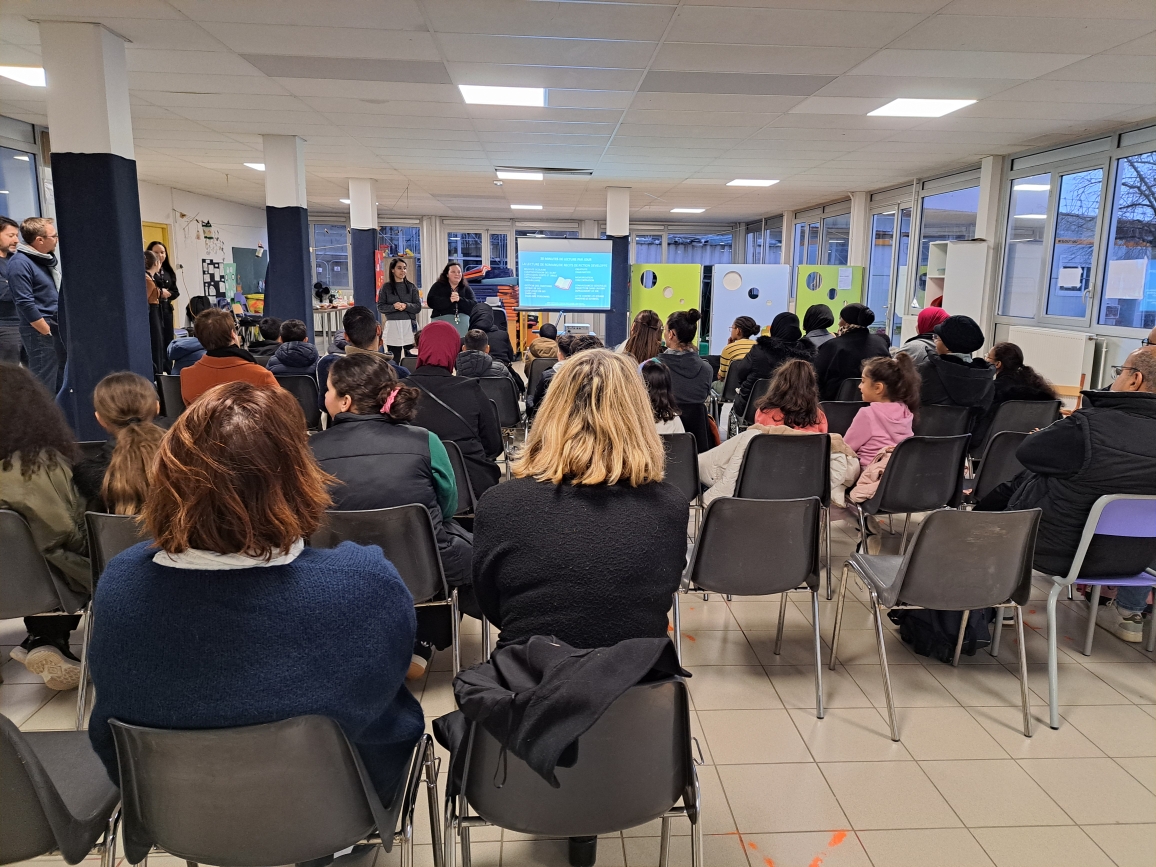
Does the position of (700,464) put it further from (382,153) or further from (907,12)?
(382,153)

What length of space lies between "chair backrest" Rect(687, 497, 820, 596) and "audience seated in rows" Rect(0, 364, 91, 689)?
2.06 meters

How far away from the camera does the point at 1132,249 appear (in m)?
5.88

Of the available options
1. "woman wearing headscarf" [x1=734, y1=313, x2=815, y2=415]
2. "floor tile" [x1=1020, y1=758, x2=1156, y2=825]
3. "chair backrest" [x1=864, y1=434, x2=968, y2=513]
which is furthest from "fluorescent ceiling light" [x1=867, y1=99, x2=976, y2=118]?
"floor tile" [x1=1020, y1=758, x2=1156, y2=825]

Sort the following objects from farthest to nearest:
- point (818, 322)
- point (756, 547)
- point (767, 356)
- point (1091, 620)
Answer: point (818, 322), point (767, 356), point (1091, 620), point (756, 547)

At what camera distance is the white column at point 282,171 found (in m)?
6.95

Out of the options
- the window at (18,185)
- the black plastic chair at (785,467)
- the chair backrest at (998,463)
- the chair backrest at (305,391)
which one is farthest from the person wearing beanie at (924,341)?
the window at (18,185)

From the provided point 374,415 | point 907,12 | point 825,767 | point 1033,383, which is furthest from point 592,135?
point 825,767

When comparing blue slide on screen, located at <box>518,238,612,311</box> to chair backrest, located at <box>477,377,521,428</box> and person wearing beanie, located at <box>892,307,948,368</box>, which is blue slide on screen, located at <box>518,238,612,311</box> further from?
person wearing beanie, located at <box>892,307,948,368</box>

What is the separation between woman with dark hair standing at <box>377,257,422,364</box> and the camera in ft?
27.4

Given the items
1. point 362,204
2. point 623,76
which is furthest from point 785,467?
point 362,204

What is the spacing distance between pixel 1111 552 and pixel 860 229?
9140mm

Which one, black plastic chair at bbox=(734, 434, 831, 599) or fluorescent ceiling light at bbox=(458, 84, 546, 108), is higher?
fluorescent ceiling light at bbox=(458, 84, 546, 108)

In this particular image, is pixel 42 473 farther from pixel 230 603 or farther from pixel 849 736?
pixel 849 736

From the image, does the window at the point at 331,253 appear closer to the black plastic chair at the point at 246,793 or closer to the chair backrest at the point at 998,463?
the chair backrest at the point at 998,463
